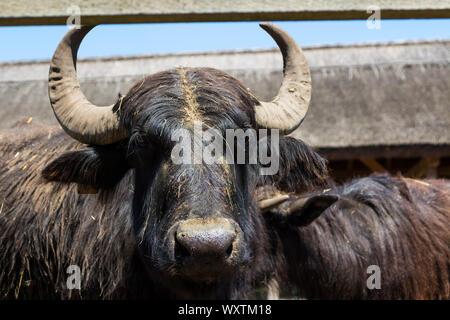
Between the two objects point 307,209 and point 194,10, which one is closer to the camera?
point 194,10

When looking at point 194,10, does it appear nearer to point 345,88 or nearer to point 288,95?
point 288,95

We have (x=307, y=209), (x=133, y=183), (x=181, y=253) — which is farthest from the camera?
(x=307, y=209)

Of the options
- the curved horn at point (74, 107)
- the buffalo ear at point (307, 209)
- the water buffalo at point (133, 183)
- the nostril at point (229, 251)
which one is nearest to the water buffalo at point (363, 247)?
the buffalo ear at point (307, 209)

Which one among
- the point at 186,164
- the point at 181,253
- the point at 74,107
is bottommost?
the point at 181,253

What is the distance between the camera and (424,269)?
5.42m

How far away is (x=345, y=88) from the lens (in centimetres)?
1361

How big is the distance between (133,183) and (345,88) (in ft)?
34.7

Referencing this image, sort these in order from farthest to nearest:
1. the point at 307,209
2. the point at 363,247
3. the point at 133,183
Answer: the point at 363,247
the point at 307,209
the point at 133,183

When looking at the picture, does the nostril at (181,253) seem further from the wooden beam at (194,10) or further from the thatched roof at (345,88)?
the thatched roof at (345,88)

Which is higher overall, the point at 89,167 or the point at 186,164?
the point at 89,167

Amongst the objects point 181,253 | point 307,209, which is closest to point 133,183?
point 181,253

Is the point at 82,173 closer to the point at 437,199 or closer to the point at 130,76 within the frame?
the point at 437,199
